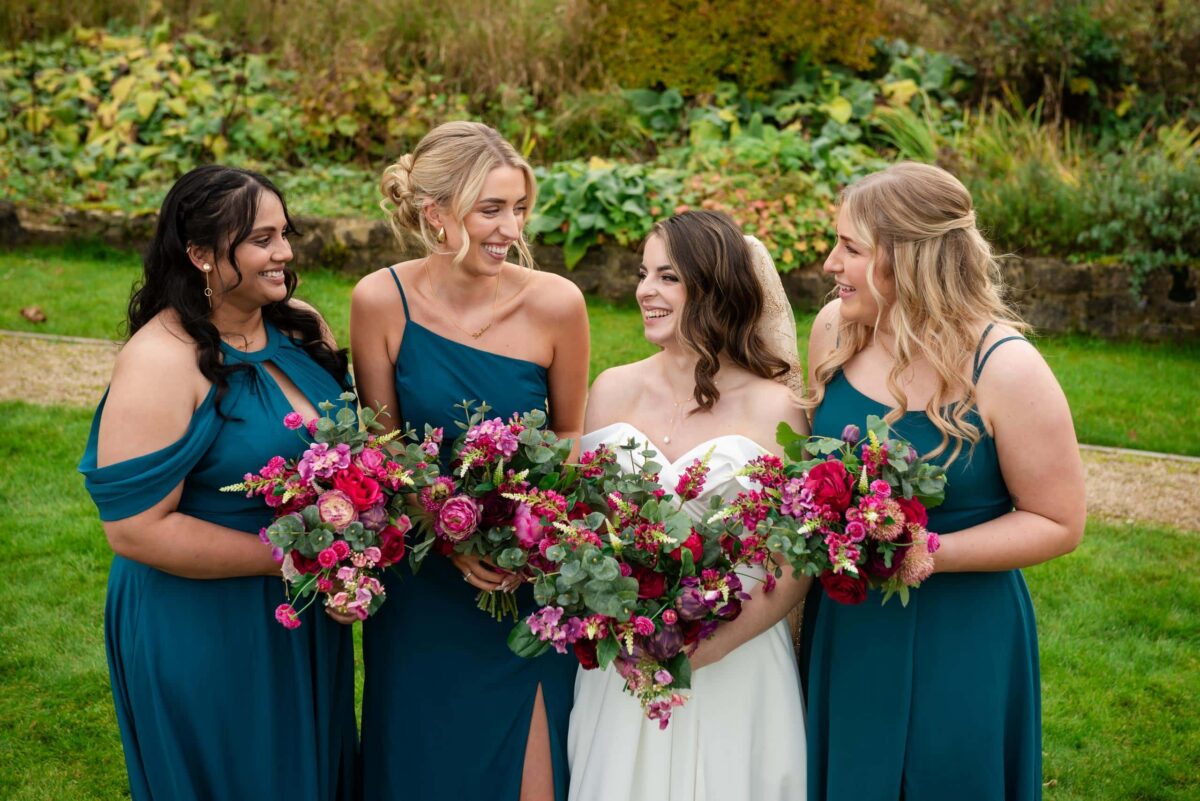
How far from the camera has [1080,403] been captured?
793cm

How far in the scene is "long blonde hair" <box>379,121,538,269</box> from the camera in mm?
3705

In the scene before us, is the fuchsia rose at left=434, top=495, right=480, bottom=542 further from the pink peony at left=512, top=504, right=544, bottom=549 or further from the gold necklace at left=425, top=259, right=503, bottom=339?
the gold necklace at left=425, top=259, right=503, bottom=339

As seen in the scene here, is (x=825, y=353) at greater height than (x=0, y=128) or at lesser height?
greater

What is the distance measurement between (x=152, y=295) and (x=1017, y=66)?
10.1 metres

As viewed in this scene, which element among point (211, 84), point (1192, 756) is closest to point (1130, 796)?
point (1192, 756)

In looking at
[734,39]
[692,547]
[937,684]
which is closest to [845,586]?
[692,547]

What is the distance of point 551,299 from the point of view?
399 centimetres

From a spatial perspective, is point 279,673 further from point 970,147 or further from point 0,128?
point 0,128

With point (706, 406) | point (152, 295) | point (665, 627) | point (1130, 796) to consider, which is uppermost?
point (152, 295)

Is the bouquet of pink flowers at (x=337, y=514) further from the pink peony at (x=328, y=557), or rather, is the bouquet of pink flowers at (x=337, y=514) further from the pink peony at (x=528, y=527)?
the pink peony at (x=528, y=527)

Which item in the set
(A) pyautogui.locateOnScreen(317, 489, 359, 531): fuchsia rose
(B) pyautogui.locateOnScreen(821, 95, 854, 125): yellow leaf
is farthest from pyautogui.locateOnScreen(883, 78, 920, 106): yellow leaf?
(A) pyautogui.locateOnScreen(317, 489, 359, 531): fuchsia rose

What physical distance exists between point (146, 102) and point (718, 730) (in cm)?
1075

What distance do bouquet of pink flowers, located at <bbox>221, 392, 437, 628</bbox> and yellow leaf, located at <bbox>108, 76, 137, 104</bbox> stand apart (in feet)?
34.7

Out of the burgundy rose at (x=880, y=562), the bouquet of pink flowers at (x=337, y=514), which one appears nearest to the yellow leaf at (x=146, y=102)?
the bouquet of pink flowers at (x=337, y=514)
